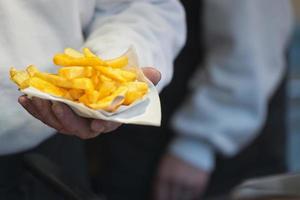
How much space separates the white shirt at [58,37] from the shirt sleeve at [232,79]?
0.52 meters

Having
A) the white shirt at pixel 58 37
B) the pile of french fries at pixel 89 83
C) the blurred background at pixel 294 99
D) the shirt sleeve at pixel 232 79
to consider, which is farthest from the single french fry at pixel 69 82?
the blurred background at pixel 294 99

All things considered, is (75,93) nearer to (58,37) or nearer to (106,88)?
(106,88)

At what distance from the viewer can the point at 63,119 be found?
0.68 meters

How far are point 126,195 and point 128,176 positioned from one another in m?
0.05

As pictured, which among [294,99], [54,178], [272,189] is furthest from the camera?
[294,99]

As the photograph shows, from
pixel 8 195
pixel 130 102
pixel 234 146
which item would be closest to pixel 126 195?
pixel 234 146

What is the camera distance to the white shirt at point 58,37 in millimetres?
795

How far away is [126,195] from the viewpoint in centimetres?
158

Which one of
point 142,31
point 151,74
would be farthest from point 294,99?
point 151,74

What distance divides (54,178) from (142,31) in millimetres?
196

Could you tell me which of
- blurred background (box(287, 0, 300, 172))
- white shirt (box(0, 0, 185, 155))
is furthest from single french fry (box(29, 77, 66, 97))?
blurred background (box(287, 0, 300, 172))

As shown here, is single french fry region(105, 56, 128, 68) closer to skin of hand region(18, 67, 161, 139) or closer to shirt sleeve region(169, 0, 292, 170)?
skin of hand region(18, 67, 161, 139)

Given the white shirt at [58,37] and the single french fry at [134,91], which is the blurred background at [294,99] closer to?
the white shirt at [58,37]

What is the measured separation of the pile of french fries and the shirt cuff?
0.83 metres
